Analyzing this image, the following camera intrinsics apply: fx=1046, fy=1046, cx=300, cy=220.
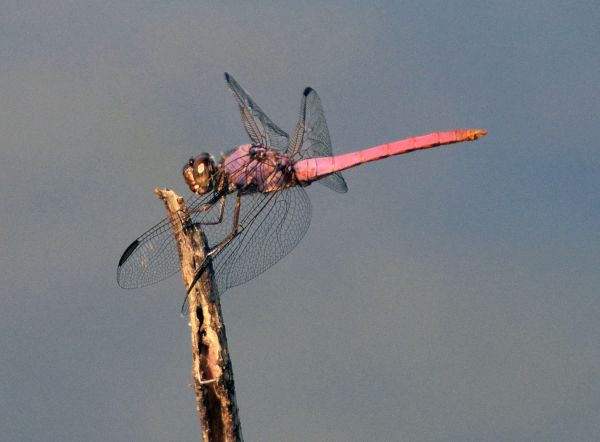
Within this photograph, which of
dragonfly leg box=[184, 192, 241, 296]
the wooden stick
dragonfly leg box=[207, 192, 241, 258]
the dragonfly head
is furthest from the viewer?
the dragonfly head

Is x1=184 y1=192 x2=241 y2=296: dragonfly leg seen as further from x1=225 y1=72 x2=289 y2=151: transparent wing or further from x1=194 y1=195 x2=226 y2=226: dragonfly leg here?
x1=225 y1=72 x2=289 y2=151: transparent wing

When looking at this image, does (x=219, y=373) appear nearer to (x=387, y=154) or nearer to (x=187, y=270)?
(x=187, y=270)

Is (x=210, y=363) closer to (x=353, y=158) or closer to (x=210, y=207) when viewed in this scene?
(x=210, y=207)

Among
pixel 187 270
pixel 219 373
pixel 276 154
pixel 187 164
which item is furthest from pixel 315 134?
pixel 219 373

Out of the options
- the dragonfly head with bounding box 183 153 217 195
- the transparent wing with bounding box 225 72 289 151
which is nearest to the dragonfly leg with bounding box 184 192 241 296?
the dragonfly head with bounding box 183 153 217 195

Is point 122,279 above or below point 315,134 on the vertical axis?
below

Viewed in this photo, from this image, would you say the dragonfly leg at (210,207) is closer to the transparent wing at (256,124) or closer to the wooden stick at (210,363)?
the wooden stick at (210,363)
